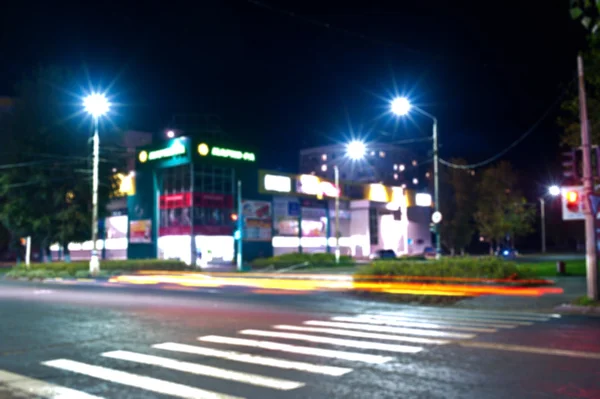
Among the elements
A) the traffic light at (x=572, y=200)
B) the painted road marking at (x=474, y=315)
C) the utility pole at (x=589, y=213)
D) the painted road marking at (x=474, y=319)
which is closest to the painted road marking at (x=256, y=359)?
the painted road marking at (x=474, y=319)

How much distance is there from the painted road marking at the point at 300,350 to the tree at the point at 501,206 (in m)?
58.9

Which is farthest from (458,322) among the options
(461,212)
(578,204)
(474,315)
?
(461,212)

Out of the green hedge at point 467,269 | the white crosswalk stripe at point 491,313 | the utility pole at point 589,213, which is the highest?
the utility pole at point 589,213

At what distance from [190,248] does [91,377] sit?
1761 inches

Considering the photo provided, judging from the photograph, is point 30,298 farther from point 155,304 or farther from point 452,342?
point 452,342

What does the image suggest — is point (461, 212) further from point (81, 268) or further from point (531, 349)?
point (531, 349)

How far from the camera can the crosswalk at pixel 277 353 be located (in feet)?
24.7

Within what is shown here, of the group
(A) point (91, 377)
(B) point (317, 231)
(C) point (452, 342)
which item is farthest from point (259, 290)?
(B) point (317, 231)

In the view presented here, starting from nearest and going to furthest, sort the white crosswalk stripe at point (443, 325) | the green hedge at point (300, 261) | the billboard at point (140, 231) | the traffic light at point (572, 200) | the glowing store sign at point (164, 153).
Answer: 1. the white crosswalk stripe at point (443, 325)
2. the traffic light at point (572, 200)
3. the green hedge at point (300, 261)
4. the glowing store sign at point (164, 153)
5. the billboard at point (140, 231)

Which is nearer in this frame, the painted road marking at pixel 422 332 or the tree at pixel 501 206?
the painted road marking at pixel 422 332

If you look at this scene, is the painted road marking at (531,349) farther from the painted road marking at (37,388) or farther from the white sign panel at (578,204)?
the white sign panel at (578,204)

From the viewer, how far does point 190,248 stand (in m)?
52.2

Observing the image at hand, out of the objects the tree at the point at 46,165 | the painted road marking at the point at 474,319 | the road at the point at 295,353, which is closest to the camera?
the road at the point at 295,353

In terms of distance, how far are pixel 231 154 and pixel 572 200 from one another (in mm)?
41717
